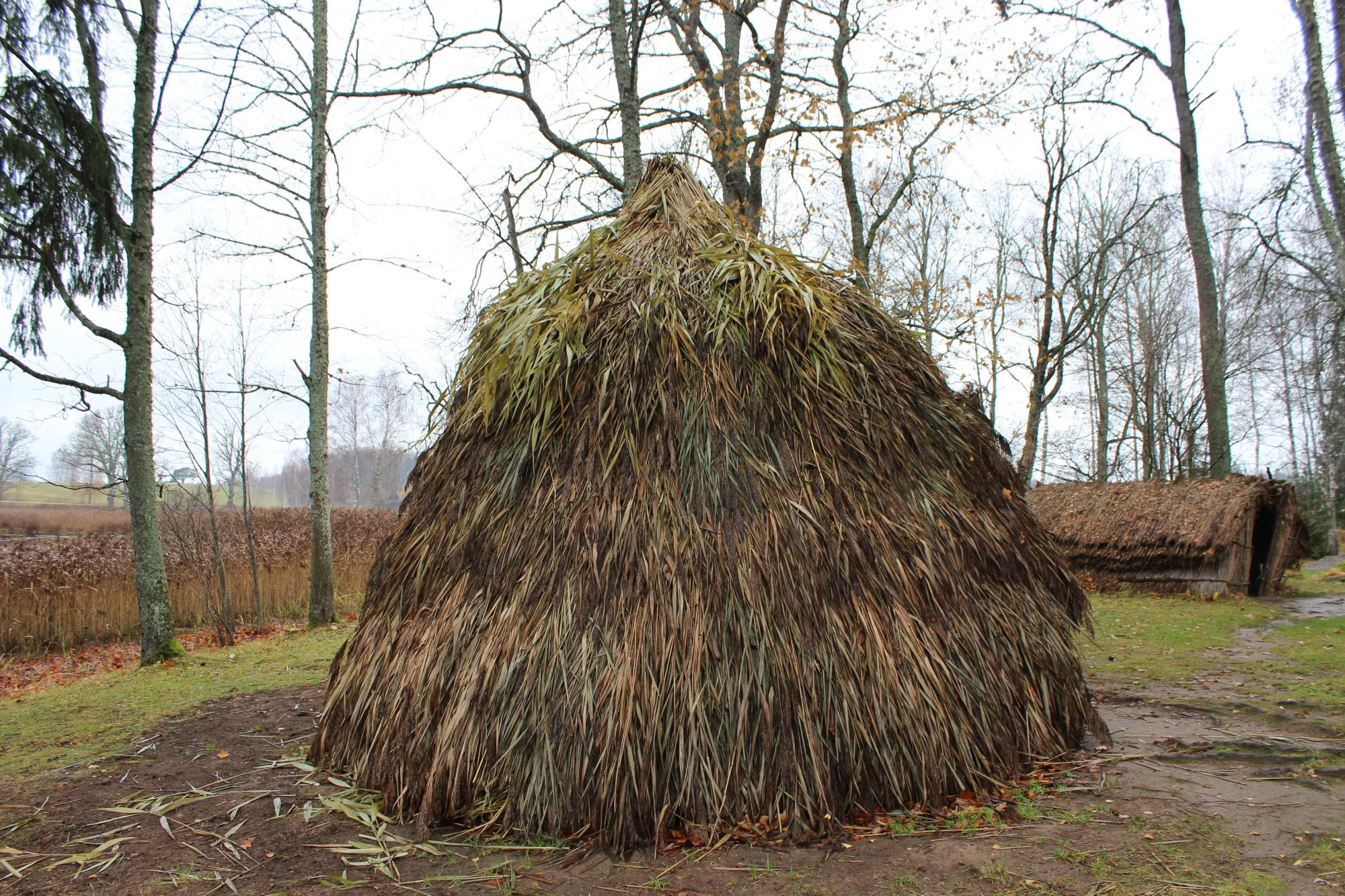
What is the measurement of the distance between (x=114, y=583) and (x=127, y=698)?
689cm

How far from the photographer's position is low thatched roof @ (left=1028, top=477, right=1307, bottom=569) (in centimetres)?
1205

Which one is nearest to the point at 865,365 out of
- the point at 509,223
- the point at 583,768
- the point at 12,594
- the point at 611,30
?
the point at 583,768

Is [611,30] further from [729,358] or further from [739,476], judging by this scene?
[739,476]

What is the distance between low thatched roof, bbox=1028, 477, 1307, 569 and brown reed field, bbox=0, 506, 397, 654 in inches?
490

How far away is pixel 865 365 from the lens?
14.8 ft

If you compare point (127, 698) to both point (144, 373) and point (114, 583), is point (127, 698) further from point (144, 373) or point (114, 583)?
point (114, 583)

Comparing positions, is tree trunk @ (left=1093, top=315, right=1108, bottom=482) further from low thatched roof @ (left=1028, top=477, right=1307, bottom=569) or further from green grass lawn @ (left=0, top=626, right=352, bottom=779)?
green grass lawn @ (left=0, top=626, right=352, bottom=779)

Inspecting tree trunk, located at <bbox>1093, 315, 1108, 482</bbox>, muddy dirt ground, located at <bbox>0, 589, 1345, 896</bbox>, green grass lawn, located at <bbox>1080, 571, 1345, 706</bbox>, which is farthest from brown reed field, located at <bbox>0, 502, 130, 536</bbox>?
tree trunk, located at <bbox>1093, 315, 1108, 482</bbox>

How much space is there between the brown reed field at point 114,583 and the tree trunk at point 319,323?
4.93 feet

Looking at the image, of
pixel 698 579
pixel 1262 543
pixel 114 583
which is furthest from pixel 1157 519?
pixel 114 583

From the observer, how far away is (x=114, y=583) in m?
11.8

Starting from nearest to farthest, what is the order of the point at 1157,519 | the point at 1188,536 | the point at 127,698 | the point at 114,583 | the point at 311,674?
the point at 127,698 < the point at 311,674 < the point at 114,583 < the point at 1188,536 < the point at 1157,519

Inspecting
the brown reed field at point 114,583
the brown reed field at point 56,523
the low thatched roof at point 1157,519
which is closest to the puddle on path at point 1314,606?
the low thatched roof at point 1157,519

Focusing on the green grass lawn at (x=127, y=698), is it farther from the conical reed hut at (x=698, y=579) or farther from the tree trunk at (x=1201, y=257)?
the tree trunk at (x=1201, y=257)
